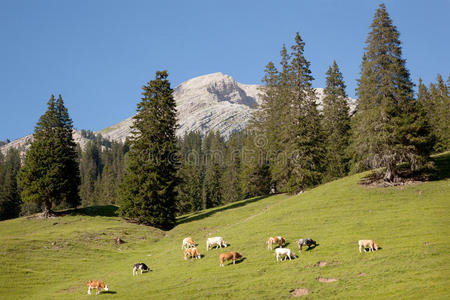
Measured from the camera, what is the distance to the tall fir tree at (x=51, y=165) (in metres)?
56.5

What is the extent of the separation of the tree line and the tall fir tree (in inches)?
7.0

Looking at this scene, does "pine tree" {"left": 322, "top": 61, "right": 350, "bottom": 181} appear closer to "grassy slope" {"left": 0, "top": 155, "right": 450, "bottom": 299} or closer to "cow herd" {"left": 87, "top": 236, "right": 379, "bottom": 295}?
"grassy slope" {"left": 0, "top": 155, "right": 450, "bottom": 299}

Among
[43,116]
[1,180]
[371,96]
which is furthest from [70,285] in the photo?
[1,180]

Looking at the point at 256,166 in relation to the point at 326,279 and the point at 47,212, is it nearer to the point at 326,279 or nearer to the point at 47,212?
the point at 47,212

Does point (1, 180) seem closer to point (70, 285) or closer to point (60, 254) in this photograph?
point (60, 254)

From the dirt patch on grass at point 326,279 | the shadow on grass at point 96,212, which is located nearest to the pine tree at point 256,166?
the shadow on grass at point 96,212

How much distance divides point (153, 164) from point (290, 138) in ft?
71.0

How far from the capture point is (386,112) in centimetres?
3872

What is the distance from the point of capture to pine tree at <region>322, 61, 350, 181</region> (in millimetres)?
66625

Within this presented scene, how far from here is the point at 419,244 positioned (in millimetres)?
22203

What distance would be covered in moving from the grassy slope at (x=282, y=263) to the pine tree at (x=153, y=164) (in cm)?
553

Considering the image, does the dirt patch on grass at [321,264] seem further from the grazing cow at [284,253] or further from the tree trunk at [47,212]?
the tree trunk at [47,212]

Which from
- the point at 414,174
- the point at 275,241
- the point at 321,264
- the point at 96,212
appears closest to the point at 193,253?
the point at 275,241

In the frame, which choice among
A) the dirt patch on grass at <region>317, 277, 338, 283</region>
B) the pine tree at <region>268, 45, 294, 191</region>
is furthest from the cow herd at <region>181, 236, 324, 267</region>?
the pine tree at <region>268, 45, 294, 191</region>
